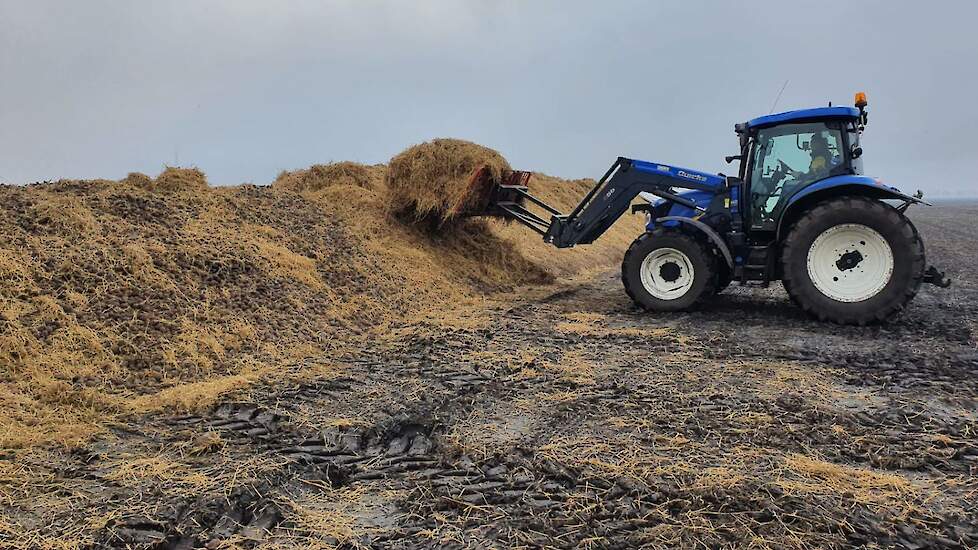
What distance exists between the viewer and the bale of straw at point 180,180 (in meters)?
8.53

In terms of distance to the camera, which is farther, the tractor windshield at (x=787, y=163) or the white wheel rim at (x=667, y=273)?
the white wheel rim at (x=667, y=273)

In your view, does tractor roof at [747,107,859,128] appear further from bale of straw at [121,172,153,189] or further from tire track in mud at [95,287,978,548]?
bale of straw at [121,172,153,189]

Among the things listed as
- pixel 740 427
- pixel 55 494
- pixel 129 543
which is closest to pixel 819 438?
pixel 740 427

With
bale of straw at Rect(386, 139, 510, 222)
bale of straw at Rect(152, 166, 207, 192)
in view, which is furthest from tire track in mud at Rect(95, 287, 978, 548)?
bale of straw at Rect(386, 139, 510, 222)

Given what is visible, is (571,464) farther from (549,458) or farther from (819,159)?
(819,159)

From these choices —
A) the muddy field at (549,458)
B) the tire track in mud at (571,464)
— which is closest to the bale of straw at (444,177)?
the muddy field at (549,458)

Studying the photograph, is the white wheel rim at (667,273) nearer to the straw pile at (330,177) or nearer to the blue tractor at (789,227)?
the blue tractor at (789,227)

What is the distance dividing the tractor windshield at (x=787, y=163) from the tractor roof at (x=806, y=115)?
82 millimetres

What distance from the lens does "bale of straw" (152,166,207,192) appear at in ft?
28.0

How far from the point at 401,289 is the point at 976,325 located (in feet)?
23.0

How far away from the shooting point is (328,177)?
41.2 ft

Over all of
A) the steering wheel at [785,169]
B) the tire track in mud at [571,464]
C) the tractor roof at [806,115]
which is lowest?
the tire track in mud at [571,464]

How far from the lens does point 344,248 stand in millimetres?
9211

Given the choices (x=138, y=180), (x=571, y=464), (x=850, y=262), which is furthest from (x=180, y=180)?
(x=850, y=262)
